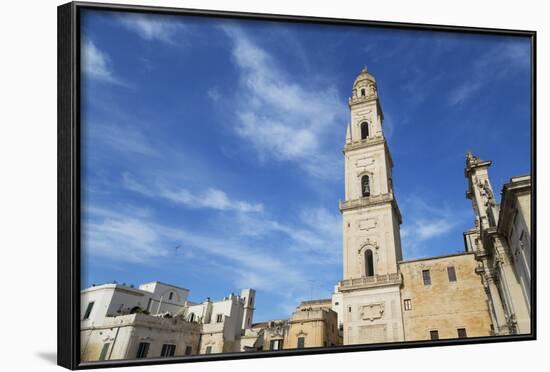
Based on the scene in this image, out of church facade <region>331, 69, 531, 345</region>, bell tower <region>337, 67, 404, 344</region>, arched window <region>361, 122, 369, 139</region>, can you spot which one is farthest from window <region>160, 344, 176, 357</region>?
arched window <region>361, 122, 369, 139</region>

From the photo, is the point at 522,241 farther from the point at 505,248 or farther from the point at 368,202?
the point at 368,202

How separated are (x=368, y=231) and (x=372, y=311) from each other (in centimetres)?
403

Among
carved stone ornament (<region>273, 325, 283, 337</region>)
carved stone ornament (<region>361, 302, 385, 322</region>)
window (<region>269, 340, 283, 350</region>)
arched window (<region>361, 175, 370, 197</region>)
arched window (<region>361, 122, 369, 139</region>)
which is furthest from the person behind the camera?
arched window (<region>361, 122, 369, 139</region>)

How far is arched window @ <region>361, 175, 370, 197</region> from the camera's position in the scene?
19.8m

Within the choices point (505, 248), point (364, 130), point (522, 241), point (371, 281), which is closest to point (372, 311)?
point (371, 281)

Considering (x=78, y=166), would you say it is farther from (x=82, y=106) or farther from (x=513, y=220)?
(x=513, y=220)

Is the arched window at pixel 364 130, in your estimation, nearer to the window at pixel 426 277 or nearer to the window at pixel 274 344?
the window at pixel 426 277

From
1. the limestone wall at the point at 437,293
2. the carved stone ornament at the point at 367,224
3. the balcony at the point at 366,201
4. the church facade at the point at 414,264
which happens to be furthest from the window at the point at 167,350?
the balcony at the point at 366,201

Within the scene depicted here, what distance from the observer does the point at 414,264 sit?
663 inches

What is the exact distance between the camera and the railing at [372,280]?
1627 cm

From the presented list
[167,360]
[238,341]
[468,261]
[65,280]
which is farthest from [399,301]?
[65,280]

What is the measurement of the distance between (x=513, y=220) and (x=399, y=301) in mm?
6707

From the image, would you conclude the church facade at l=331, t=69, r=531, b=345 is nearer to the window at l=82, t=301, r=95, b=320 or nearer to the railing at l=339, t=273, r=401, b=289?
the railing at l=339, t=273, r=401, b=289

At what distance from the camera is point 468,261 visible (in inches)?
650
